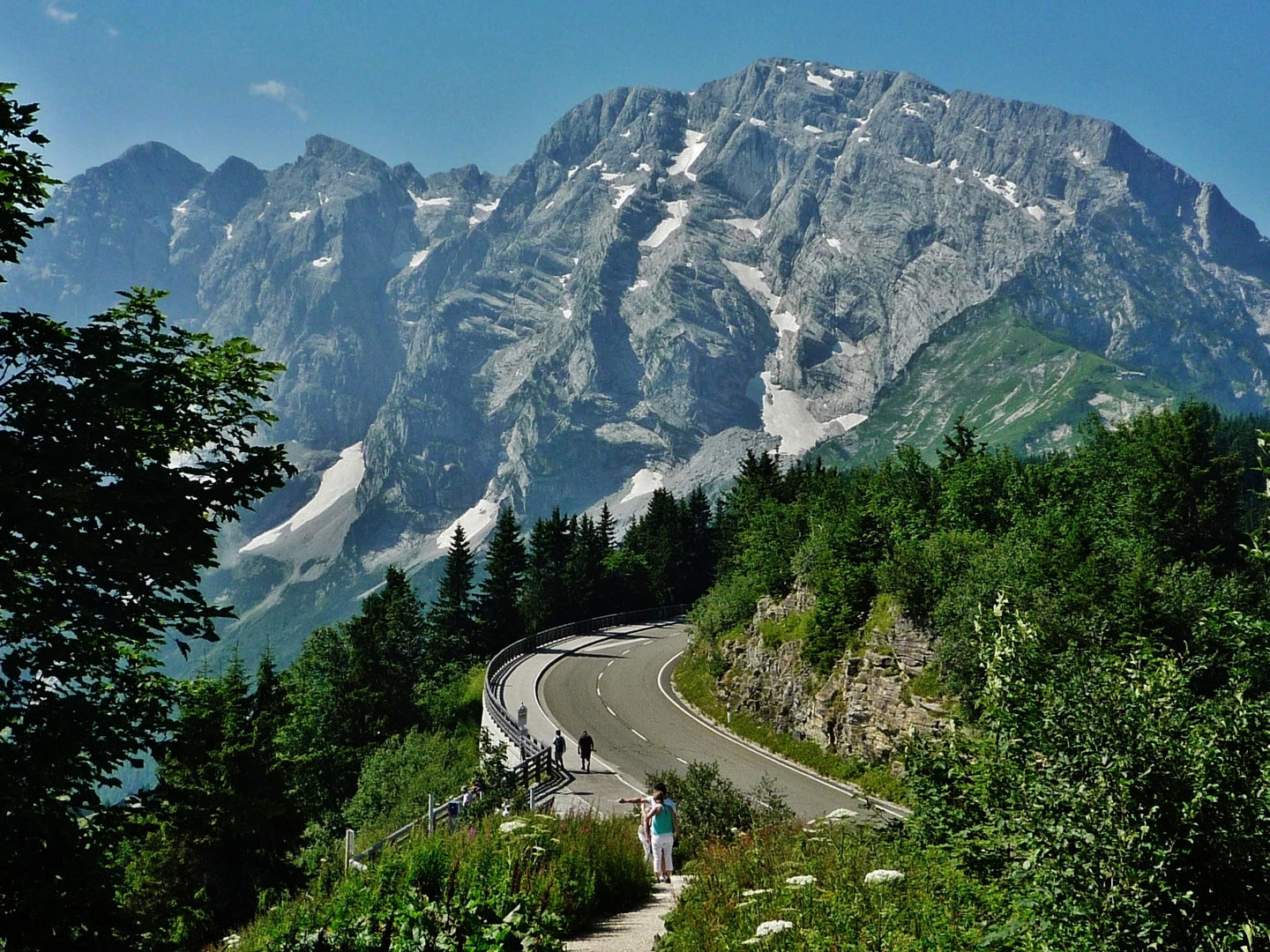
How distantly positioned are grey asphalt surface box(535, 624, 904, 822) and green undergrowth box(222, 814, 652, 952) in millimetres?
11201

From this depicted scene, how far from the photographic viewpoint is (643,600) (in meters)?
83.4

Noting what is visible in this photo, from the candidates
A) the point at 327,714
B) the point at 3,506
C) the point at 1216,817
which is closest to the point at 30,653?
the point at 3,506

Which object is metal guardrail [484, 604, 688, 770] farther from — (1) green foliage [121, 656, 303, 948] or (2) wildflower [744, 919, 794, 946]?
(2) wildflower [744, 919, 794, 946]

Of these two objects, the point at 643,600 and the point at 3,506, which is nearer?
the point at 3,506

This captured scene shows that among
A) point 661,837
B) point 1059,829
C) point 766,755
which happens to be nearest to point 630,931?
point 661,837

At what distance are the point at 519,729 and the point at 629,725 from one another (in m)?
7.75

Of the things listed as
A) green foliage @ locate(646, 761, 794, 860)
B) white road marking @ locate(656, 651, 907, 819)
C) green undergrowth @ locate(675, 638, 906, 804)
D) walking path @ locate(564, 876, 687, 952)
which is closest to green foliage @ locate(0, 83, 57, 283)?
walking path @ locate(564, 876, 687, 952)

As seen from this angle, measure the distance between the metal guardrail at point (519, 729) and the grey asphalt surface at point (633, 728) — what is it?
1.40 meters

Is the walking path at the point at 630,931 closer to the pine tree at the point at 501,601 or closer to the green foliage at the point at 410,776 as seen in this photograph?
the green foliage at the point at 410,776

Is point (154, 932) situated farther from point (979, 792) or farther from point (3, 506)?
point (979, 792)

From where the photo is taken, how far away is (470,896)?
27.9 feet

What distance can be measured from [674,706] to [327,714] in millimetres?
22277

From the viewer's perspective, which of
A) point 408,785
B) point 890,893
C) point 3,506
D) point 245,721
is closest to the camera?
point 3,506

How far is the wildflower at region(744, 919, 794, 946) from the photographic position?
7.84m
